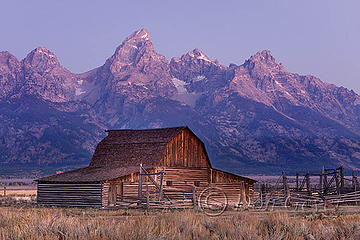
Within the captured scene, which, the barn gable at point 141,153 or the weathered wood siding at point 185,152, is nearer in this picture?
the barn gable at point 141,153

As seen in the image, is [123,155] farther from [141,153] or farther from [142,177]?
[142,177]

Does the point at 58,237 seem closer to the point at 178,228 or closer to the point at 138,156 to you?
the point at 178,228

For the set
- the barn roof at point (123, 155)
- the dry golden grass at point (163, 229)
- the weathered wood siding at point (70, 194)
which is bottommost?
the dry golden grass at point (163, 229)

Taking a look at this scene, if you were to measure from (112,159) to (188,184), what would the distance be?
18.9 feet

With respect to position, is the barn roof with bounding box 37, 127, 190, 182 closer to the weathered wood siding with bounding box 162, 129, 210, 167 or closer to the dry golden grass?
the weathered wood siding with bounding box 162, 129, 210, 167

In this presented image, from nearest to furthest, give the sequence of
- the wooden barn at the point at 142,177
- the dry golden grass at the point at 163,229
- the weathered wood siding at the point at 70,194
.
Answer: the dry golden grass at the point at 163,229 → the wooden barn at the point at 142,177 → the weathered wood siding at the point at 70,194

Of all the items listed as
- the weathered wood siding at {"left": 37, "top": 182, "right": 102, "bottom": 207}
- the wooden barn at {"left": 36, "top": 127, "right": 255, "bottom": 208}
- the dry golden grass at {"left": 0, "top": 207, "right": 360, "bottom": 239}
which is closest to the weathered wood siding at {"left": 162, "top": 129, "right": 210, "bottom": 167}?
the wooden barn at {"left": 36, "top": 127, "right": 255, "bottom": 208}

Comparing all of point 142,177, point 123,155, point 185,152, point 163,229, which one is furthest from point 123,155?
point 163,229

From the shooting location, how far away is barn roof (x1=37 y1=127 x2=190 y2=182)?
3641 cm

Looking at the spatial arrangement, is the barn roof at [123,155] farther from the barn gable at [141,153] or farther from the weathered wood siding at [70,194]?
the weathered wood siding at [70,194]

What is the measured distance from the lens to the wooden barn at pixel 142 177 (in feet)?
109

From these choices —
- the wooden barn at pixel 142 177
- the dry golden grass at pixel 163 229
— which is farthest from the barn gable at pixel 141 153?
the dry golden grass at pixel 163 229

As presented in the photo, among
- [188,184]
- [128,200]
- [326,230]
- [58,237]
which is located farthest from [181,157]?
[58,237]

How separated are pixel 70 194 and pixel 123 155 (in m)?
5.42
